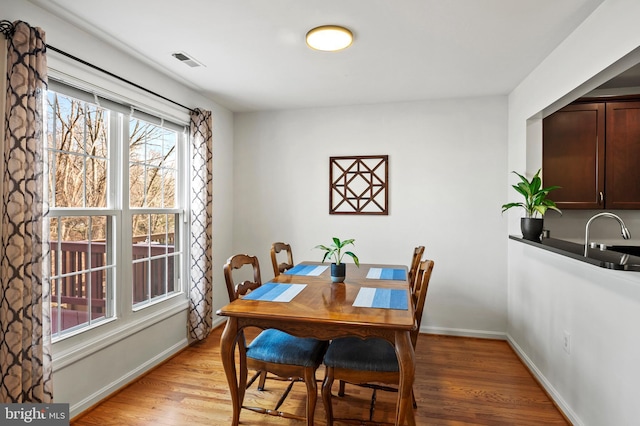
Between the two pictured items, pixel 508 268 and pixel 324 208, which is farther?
pixel 324 208

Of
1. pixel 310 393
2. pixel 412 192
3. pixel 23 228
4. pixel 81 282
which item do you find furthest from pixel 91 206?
pixel 412 192

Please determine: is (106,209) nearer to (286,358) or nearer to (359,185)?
(286,358)

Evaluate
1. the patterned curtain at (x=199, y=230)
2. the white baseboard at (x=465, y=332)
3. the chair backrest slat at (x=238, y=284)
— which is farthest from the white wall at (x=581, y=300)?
the patterned curtain at (x=199, y=230)

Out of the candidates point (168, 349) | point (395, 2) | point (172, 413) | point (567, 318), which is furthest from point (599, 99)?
point (168, 349)

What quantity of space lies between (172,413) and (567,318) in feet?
9.05

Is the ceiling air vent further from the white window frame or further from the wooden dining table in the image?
the wooden dining table

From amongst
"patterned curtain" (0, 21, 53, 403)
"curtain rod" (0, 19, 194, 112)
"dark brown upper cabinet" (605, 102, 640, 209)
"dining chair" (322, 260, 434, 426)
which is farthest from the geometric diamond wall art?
"patterned curtain" (0, 21, 53, 403)

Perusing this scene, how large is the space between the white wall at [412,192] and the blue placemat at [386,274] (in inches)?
34.2

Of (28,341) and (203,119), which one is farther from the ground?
(203,119)

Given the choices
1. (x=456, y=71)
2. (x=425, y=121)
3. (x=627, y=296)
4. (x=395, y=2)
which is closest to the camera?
(x=627, y=296)

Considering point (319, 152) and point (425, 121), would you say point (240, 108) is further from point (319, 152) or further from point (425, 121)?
point (425, 121)

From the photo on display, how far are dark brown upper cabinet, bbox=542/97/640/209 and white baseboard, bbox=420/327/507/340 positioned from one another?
149cm

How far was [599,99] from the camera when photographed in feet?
9.52

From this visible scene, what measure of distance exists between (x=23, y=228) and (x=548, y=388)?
3570 mm
